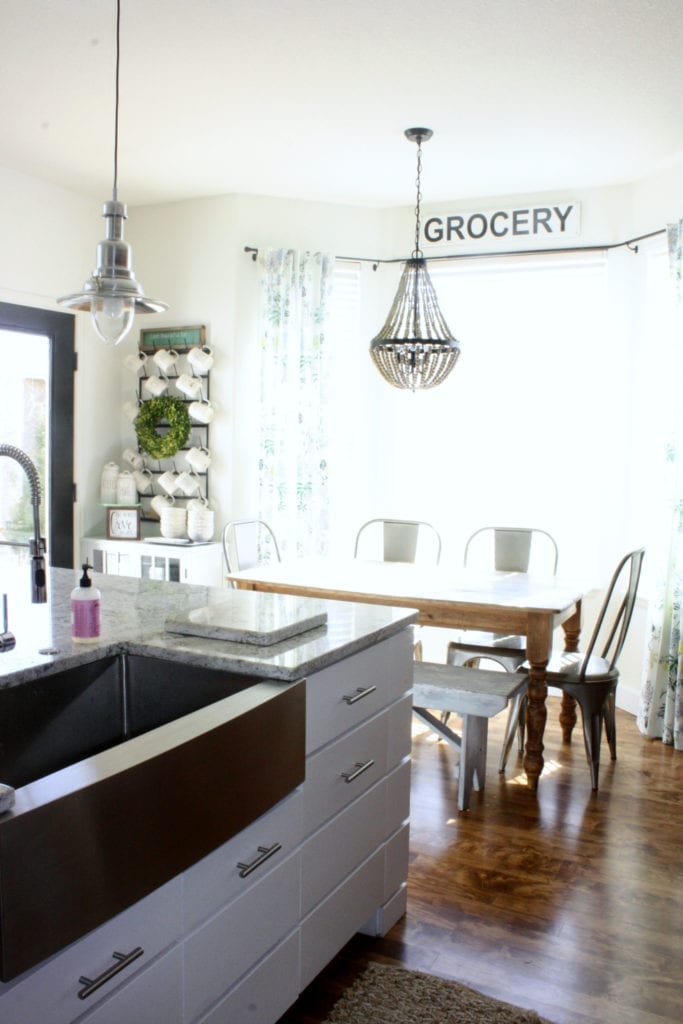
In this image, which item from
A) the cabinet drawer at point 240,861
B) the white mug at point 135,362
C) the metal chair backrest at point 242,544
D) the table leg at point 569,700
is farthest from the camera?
the white mug at point 135,362

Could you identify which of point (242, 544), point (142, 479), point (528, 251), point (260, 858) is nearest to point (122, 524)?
point (142, 479)

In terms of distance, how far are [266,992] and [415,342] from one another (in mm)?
2556

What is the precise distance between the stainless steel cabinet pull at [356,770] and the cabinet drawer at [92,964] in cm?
64

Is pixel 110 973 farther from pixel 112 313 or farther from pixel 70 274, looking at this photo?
pixel 70 274

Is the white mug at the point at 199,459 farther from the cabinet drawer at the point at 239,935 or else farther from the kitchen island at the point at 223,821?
the cabinet drawer at the point at 239,935

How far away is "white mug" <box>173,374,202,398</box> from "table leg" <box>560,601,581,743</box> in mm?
2375

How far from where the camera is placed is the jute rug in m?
1.92

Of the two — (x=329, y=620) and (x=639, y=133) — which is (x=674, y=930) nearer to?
(x=329, y=620)

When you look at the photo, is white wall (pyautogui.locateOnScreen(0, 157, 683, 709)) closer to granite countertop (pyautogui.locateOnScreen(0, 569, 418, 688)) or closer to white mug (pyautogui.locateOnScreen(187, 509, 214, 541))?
white mug (pyautogui.locateOnScreen(187, 509, 214, 541))

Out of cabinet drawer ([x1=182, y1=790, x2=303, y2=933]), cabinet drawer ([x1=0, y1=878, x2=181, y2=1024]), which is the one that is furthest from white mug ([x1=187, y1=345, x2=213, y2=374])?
cabinet drawer ([x1=0, y1=878, x2=181, y2=1024])

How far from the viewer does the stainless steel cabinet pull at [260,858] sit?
155 cm

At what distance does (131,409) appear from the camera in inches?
199

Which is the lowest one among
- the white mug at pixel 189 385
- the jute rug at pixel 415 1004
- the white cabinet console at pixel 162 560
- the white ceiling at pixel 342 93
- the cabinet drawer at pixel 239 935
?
the jute rug at pixel 415 1004

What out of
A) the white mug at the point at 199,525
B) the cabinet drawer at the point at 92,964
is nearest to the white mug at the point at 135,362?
the white mug at the point at 199,525
